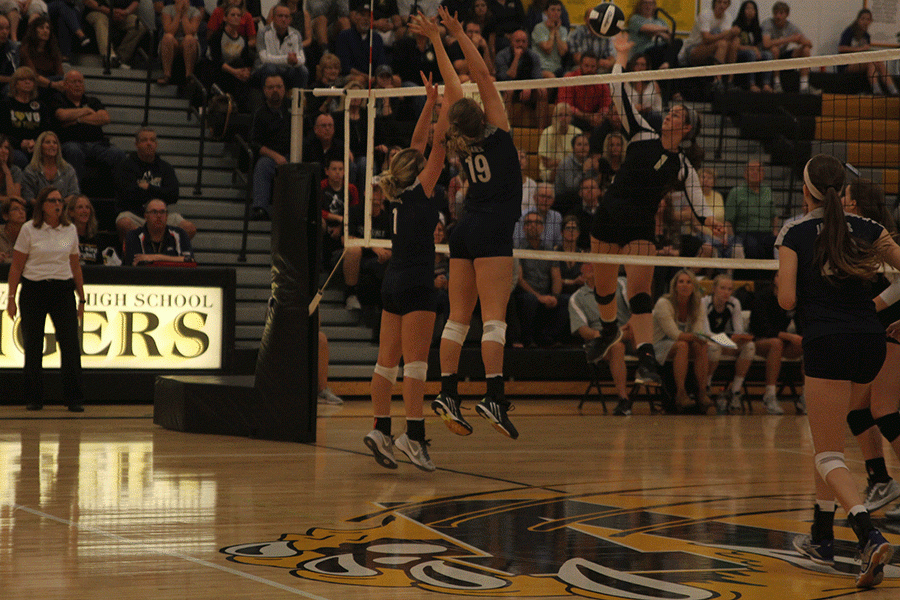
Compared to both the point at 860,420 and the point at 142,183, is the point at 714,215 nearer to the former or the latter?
the point at 860,420

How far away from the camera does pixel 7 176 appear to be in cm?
1154

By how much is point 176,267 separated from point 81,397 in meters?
1.64

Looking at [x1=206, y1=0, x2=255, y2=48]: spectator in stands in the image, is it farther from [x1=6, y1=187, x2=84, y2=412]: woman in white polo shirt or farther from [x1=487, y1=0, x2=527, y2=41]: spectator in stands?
[x1=6, y1=187, x2=84, y2=412]: woman in white polo shirt

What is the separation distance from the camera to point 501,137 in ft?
21.4

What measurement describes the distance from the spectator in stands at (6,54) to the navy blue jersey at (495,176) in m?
8.19

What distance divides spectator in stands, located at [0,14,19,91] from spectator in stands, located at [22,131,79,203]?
157cm

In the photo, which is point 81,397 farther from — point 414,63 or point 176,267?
point 414,63

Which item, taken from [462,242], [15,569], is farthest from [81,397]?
[15,569]

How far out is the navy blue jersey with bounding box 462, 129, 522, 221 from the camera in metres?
6.48

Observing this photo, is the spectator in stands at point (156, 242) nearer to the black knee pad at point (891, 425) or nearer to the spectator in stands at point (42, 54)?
the spectator in stands at point (42, 54)

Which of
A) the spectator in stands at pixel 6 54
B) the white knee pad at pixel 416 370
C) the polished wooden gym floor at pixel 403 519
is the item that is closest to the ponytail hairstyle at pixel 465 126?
the white knee pad at pixel 416 370

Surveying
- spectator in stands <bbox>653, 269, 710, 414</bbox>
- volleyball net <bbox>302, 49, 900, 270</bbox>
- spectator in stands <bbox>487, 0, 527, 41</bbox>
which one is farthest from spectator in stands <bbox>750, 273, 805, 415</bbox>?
spectator in stands <bbox>487, 0, 527, 41</bbox>

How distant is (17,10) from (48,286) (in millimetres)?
4945

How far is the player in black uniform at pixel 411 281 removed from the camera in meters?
6.99
